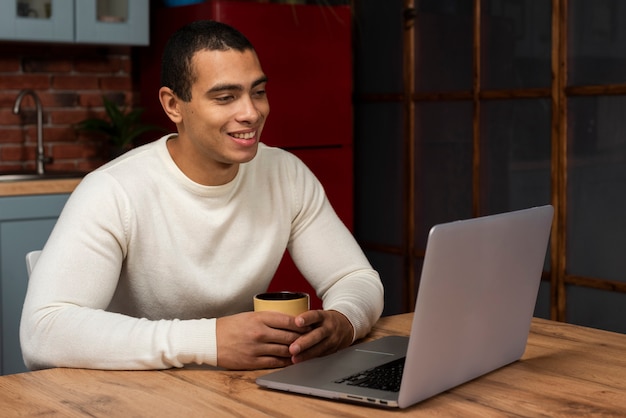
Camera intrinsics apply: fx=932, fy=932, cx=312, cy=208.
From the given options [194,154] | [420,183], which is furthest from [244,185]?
[420,183]

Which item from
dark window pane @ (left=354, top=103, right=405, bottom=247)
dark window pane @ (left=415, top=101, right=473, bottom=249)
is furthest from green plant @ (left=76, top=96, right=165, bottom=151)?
dark window pane @ (left=415, top=101, right=473, bottom=249)

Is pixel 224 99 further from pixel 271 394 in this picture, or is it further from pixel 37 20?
pixel 37 20

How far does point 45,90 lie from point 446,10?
5.62 feet

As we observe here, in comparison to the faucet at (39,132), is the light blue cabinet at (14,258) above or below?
below

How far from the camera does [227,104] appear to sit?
1843 mm

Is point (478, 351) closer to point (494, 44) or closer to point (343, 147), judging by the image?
point (494, 44)

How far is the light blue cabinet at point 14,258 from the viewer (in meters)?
3.34

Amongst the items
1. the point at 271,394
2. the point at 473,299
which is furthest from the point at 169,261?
the point at 473,299

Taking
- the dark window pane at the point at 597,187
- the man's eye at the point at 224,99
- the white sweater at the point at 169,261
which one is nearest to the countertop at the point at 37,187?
the white sweater at the point at 169,261

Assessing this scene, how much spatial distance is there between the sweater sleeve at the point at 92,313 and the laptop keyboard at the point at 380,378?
0.25 m

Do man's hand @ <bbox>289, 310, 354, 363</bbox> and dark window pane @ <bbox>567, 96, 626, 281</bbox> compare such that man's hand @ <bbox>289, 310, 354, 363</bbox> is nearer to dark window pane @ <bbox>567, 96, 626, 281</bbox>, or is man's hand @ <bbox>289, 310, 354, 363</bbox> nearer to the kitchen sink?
dark window pane @ <bbox>567, 96, 626, 281</bbox>

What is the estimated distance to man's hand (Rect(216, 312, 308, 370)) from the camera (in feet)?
4.98

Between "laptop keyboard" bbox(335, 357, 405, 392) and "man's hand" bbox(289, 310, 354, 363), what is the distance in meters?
0.14

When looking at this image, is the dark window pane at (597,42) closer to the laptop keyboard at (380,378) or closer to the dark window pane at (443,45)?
the dark window pane at (443,45)
